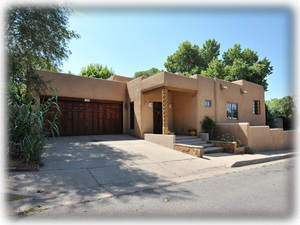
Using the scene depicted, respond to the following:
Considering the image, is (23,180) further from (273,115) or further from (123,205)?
(273,115)

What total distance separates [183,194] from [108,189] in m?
1.78

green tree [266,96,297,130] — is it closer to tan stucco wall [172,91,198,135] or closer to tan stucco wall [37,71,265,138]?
tan stucco wall [37,71,265,138]

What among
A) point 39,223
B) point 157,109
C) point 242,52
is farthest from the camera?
point 242,52

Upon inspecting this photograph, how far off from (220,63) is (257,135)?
1456 cm

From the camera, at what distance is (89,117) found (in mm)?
11766

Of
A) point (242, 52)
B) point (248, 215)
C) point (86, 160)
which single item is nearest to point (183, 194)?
point (248, 215)

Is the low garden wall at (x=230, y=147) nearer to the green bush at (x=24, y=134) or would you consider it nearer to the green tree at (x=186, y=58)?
the green bush at (x=24, y=134)

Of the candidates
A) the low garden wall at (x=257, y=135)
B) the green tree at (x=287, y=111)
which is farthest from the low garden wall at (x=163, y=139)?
the green tree at (x=287, y=111)

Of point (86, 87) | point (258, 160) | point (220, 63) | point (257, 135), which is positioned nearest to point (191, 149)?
point (258, 160)

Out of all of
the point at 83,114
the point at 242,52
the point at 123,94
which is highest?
the point at 242,52

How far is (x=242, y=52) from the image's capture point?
2498 cm

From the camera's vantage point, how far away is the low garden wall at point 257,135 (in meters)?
10.5

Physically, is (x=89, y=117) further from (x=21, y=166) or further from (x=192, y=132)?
(x=21, y=166)

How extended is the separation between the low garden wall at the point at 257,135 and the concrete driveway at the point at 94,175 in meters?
4.73
